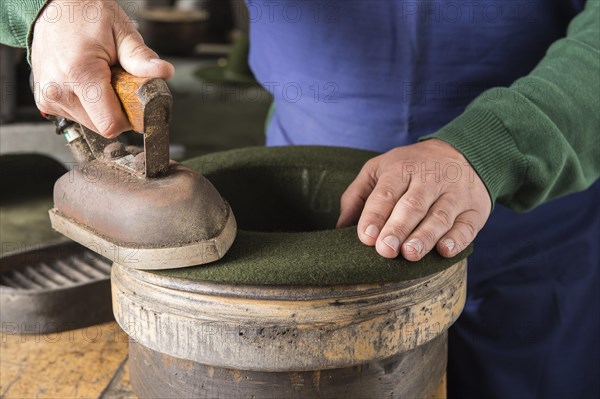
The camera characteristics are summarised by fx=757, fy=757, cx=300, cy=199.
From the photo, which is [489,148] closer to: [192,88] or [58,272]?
[58,272]

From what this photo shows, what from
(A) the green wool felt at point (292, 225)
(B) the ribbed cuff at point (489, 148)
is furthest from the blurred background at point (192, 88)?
(B) the ribbed cuff at point (489, 148)

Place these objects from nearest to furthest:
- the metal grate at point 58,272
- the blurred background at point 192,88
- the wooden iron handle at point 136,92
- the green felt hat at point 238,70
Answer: the wooden iron handle at point 136,92, the metal grate at point 58,272, the blurred background at point 192,88, the green felt hat at point 238,70

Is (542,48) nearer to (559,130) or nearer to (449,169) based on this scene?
(559,130)

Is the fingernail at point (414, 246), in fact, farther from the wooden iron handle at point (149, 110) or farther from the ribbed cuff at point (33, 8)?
the ribbed cuff at point (33, 8)

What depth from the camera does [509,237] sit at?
1498 mm

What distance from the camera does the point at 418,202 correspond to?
0.95 meters

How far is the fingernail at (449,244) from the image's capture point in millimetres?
910

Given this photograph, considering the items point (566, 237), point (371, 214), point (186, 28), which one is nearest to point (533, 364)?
point (566, 237)

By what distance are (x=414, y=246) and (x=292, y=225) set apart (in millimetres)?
420

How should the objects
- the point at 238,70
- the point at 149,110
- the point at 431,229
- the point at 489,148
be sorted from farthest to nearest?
1. the point at 238,70
2. the point at 489,148
3. the point at 431,229
4. the point at 149,110

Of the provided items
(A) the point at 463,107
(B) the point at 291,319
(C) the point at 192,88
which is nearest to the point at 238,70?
(C) the point at 192,88

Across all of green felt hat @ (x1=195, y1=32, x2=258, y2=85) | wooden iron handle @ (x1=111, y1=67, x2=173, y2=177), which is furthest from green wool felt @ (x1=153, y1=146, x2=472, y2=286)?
green felt hat @ (x1=195, y1=32, x2=258, y2=85)

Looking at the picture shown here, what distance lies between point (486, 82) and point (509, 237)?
0.32 metres

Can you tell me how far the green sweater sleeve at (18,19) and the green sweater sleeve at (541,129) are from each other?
0.56 meters
